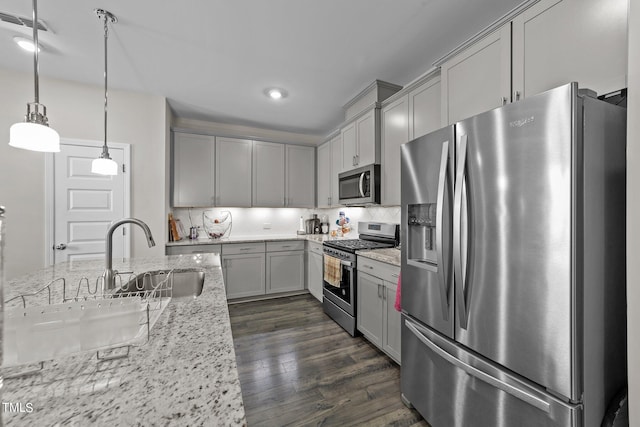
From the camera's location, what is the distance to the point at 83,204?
2.94m

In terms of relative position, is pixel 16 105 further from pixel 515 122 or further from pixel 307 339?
pixel 515 122

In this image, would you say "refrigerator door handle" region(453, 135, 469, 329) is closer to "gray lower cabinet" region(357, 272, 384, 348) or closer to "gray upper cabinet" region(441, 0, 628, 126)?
"gray upper cabinet" region(441, 0, 628, 126)

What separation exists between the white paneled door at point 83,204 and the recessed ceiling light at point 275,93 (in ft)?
5.77

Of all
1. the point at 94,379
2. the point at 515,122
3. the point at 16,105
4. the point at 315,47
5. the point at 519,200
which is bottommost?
the point at 94,379

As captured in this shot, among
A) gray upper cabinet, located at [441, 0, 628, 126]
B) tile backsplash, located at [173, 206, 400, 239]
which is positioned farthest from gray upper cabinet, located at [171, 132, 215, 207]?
gray upper cabinet, located at [441, 0, 628, 126]

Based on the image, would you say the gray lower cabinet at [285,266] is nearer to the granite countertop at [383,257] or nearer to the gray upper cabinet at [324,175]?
the gray upper cabinet at [324,175]

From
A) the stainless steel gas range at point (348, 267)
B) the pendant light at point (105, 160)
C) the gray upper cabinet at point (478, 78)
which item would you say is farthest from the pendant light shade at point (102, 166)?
the gray upper cabinet at point (478, 78)

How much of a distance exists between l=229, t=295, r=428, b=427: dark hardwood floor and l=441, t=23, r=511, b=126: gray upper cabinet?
194 centimetres

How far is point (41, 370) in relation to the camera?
0.62 m

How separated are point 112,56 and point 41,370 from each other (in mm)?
2751

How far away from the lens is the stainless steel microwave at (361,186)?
112 inches

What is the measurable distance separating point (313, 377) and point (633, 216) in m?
2.00

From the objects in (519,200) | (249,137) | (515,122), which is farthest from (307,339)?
(249,137)

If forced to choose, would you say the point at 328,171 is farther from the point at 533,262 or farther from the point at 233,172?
the point at 533,262
